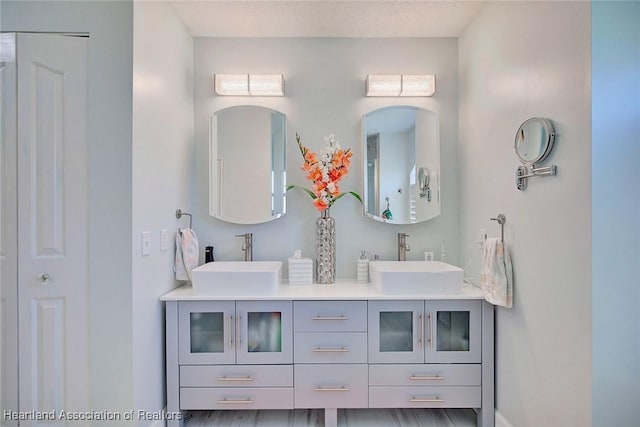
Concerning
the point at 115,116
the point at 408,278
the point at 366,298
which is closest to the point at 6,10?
the point at 115,116

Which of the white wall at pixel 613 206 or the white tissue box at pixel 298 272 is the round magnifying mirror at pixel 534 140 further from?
the white tissue box at pixel 298 272

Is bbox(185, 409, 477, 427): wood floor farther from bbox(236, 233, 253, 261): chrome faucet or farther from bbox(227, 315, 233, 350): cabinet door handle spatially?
bbox(236, 233, 253, 261): chrome faucet

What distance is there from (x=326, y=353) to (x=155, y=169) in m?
1.41

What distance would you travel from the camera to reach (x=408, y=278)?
1999 mm

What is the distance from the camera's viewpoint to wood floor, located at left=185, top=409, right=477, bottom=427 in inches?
82.6

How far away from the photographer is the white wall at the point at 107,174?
165cm

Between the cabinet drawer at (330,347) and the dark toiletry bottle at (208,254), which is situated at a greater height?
the dark toiletry bottle at (208,254)

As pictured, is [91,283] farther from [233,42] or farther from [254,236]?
[233,42]

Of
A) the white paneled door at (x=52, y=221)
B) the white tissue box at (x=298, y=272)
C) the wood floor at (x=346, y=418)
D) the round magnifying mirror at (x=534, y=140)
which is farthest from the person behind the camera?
the white tissue box at (x=298, y=272)

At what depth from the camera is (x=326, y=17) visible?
2.28 metres

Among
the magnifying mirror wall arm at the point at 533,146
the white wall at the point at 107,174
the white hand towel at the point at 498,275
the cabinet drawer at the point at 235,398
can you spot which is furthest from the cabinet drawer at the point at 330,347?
the magnifying mirror wall arm at the point at 533,146

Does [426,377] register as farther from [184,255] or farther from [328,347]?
[184,255]

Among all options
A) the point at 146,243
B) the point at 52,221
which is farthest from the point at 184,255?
the point at 52,221

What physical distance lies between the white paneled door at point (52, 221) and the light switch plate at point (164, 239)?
0.39 meters
